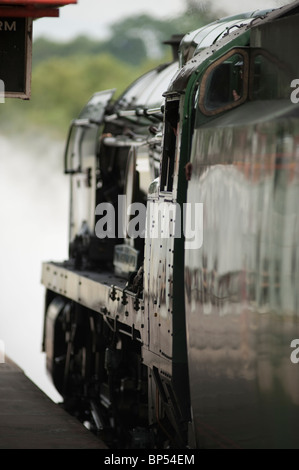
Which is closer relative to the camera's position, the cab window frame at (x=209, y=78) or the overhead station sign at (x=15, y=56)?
the cab window frame at (x=209, y=78)

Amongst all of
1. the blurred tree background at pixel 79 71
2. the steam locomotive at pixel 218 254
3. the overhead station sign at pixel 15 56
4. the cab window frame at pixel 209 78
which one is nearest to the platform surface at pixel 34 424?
the steam locomotive at pixel 218 254

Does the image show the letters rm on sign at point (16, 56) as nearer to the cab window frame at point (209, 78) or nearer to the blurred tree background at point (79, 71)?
the cab window frame at point (209, 78)

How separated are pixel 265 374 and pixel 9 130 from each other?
129ft

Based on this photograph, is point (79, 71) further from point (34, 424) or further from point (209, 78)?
point (209, 78)

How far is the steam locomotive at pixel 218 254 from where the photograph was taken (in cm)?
657

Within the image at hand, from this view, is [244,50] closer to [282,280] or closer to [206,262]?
[206,262]

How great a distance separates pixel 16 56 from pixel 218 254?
3257 mm

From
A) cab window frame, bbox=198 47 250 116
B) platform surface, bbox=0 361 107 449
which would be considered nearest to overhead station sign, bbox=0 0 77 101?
cab window frame, bbox=198 47 250 116

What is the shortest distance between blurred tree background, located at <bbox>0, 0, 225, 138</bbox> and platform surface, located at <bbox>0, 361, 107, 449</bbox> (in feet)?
107

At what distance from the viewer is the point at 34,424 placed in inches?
440

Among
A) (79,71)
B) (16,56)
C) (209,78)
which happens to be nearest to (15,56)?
(16,56)

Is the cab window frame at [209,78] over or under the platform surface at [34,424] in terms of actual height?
over

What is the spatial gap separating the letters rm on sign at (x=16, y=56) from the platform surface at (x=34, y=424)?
2923 mm
